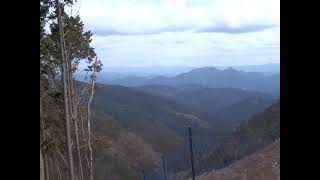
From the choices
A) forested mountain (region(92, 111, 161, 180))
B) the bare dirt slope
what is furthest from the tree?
forested mountain (region(92, 111, 161, 180))

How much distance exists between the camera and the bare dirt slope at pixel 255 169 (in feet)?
76.6

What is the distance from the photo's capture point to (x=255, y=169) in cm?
2447

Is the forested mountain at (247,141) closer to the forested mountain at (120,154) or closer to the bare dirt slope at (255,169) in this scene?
the bare dirt slope at (255,169)

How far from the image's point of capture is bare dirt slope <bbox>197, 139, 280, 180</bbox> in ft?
76.6

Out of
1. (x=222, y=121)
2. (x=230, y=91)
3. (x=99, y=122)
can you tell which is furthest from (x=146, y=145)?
(x=230, y=91)

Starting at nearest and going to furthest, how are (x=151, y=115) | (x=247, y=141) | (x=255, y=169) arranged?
(x=255, y=169) < (x=247, y=141) < (x=151, y=115)

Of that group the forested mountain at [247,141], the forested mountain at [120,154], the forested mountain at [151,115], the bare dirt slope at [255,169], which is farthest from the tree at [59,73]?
the forested mountain at [151,115]

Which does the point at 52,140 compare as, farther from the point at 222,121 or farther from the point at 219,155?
the point at 222,121

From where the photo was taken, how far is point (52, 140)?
768 inches

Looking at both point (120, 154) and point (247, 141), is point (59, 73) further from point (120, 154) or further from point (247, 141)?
point (120, 154)

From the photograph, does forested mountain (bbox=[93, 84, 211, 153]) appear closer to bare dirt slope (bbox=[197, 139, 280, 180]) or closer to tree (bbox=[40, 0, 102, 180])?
bare dirt slope (bbox=[197, 139, 280, 180])

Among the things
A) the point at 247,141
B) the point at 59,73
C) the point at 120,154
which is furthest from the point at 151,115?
the point at 59,73

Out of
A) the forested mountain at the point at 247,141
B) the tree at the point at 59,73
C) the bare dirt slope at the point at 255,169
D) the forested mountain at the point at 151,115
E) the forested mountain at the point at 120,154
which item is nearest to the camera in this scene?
the tree at the point at 59,73
